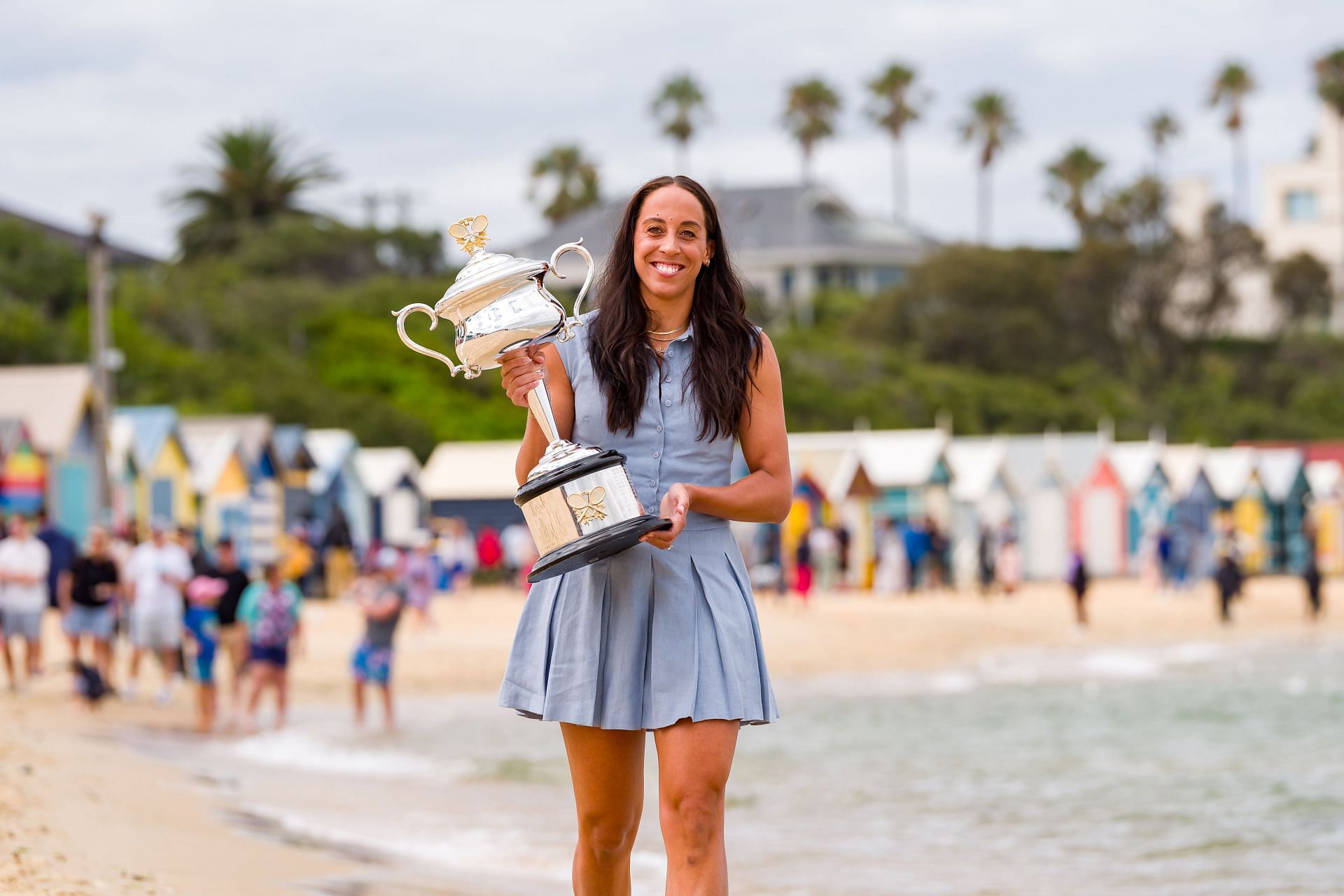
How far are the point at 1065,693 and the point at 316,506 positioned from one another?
1605 centimetres

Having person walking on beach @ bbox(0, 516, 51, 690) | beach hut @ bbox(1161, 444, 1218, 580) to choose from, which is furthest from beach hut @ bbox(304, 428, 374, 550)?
beach hut @ bbox(1161, 444, 1218, 580)

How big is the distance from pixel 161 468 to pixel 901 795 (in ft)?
60.2

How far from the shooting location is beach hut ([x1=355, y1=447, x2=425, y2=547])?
108 ft

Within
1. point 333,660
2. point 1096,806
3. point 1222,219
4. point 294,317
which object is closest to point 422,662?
point 333,660

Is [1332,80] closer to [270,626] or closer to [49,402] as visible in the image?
[49,402]

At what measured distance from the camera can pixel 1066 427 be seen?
53.6 metres

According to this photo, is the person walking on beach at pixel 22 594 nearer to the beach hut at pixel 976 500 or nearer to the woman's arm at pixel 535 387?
the woman's arm at pixel 535 387

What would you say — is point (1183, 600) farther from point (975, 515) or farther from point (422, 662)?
point (422, 662)

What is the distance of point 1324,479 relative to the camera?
39156 mm

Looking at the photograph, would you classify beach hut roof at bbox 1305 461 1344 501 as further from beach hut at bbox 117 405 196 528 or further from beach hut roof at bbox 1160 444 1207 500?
beach hut at bbox 117 405 196 528

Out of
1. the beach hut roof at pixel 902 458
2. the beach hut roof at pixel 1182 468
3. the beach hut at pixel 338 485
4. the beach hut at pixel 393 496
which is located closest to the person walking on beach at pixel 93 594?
the beach hut at pixel 338 485

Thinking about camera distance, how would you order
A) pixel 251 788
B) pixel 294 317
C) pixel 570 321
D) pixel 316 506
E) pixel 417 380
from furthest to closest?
1. pixel 294 317
2. pixel 417 380
3. pixel 316 506
4. pixel 251 788
5. pixel 570 321

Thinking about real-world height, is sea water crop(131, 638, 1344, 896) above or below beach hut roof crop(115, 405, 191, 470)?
below

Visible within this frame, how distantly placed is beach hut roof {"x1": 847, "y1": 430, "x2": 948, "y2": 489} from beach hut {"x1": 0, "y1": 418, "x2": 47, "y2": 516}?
→ 48.2 ft
